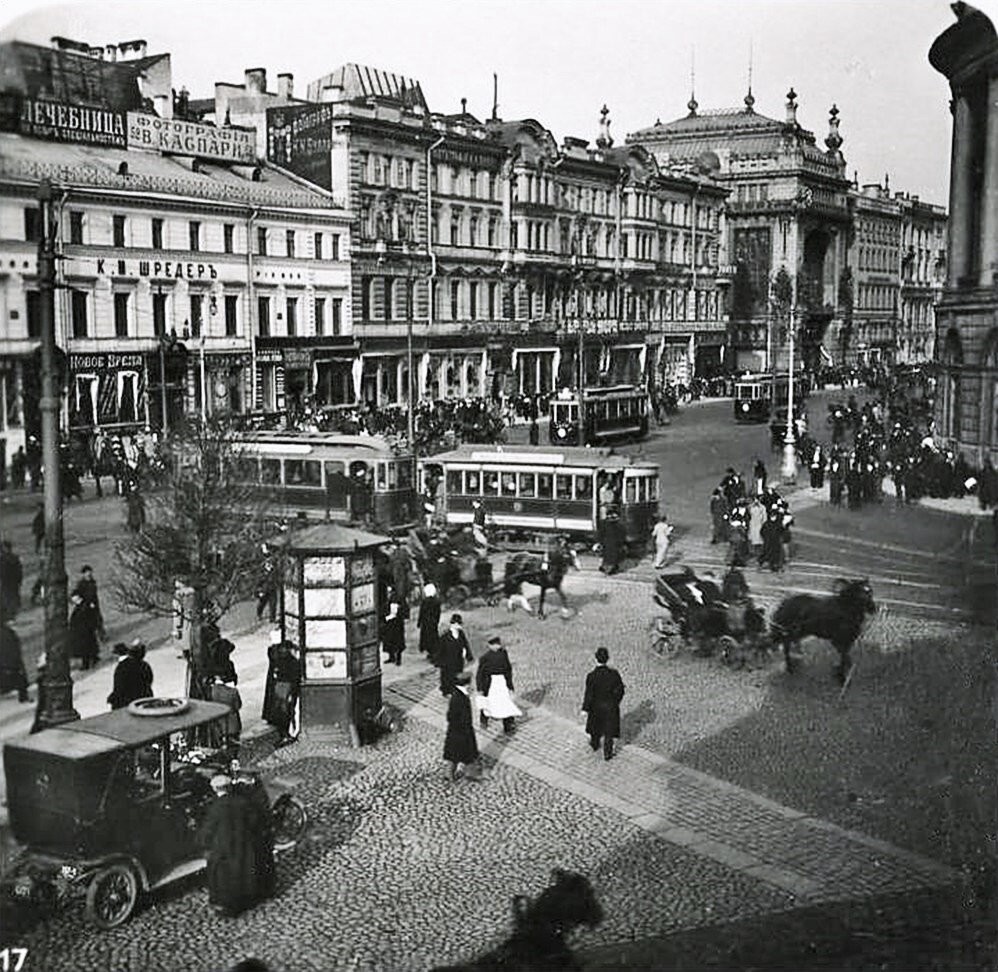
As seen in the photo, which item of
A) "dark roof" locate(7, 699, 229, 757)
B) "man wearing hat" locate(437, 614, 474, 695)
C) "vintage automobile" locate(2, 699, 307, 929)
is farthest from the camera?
"man wearing hat" locate(437, 614, 474, 695)

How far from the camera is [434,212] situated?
49125 mm

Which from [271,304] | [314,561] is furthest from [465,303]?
[314,561]

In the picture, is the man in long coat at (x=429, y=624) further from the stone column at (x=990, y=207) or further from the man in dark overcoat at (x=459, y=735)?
the stone column at (x=990, y=207)

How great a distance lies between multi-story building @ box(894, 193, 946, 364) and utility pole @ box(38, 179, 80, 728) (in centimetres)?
2295

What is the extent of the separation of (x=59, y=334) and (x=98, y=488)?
219 inches

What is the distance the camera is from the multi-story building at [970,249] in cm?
1239

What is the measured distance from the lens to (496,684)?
15.0 m

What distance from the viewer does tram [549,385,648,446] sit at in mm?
42031

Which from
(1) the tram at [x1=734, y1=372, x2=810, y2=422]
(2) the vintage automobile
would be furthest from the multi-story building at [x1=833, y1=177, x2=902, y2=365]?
(2) the vintage automobile

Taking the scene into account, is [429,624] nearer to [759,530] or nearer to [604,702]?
[604,702]

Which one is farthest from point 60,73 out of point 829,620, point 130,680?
point 829,620

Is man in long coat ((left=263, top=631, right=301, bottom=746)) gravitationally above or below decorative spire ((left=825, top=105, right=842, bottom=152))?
below

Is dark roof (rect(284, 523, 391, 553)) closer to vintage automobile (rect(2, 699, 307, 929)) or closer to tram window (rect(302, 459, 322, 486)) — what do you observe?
vintage automobile (rect(2, 699, 307, 929))

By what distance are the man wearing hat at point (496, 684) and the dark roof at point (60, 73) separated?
7.60 m
